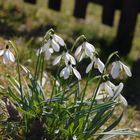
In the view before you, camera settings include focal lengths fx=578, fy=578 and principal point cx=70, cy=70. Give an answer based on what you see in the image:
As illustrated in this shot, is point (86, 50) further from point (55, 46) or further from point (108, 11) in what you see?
point (108, 11)

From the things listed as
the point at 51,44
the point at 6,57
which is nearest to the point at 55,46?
the point at 51,44

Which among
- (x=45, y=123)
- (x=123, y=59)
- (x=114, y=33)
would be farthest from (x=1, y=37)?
(x=45, y=123)

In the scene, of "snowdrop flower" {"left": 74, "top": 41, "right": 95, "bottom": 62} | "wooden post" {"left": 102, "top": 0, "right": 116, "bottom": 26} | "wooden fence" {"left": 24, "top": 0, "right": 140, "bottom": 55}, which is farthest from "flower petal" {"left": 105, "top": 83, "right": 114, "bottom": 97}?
"wooden post" {"left": 102, "top": 0, "right": 116, "bottom": 26}

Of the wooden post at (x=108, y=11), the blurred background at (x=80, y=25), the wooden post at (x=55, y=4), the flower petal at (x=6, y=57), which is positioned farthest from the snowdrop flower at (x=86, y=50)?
the wooden post at (x=55, y=4)

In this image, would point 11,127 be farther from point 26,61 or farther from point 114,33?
point 114,33

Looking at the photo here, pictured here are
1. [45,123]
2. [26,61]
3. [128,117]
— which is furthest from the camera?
[26,61]

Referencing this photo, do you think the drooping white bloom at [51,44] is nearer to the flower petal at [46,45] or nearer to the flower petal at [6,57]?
the flower petal at [46,45]

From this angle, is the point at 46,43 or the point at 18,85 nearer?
the point at 46,43

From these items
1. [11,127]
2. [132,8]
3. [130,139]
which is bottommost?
[130,139]
